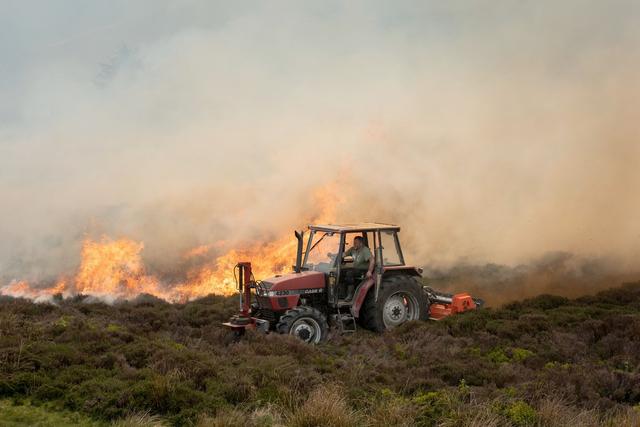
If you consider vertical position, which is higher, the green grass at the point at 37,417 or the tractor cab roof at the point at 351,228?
the tractor cab roof at the point at 351,228

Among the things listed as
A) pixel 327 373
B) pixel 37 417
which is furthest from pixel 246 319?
pixel 37 417

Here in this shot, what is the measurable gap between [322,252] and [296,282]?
3.93 ft

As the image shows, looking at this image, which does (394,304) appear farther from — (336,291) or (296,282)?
(296,282)

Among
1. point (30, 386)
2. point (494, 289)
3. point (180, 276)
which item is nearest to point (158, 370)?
point (30, 386)

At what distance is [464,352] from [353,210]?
39.4 ft

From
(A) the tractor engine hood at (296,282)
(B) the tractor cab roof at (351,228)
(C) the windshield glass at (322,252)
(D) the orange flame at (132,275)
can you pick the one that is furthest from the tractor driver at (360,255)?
(D) the orange flame at (132,275)

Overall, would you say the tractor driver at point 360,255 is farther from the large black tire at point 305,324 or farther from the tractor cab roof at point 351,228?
the large black tire at point 305,324

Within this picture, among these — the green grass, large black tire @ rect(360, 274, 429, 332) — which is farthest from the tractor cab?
the green grass

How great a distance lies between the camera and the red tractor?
14.6 meters

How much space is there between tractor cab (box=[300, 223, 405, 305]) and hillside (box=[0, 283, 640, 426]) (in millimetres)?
1211

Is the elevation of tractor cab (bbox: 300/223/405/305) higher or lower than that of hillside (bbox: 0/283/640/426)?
higher

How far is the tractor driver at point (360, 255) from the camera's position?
1588cm

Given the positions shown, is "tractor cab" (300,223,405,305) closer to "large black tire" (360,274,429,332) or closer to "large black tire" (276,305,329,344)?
"large black tire" (360,274,429,332)

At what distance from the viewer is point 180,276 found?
909 inches
